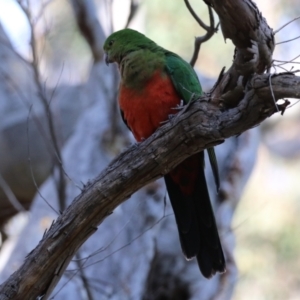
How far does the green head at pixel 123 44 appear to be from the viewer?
144 inches

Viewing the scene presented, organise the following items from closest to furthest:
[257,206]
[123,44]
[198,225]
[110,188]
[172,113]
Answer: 1. [110,188]
2. [172,113]
3. [198,225]
4. [123,44]
5. [257,206]

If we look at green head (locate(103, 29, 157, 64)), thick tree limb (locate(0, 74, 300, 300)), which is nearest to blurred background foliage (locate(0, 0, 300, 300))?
green head (locate(103, 29, 157, 64))

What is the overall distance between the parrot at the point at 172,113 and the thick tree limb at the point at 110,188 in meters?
0.66

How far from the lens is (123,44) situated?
3770 mm

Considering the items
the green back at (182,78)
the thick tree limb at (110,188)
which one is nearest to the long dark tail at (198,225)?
the green back at (182,78)

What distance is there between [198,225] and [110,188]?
3.17 feet

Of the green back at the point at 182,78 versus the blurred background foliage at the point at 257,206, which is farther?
the blurred background foliage at the point at 257,206

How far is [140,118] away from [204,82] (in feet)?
7.19

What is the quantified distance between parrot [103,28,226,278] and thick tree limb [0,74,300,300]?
658 mm

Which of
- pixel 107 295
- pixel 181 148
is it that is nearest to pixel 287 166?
pixel 107 295

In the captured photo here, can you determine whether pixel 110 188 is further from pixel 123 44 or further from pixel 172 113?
pixel 123 44

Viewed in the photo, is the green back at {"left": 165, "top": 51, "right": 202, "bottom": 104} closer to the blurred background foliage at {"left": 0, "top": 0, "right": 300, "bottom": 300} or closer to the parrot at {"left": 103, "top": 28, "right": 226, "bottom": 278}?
the parrot at {"left": 103, "top": 28, "right": 226, "bottom": 278}

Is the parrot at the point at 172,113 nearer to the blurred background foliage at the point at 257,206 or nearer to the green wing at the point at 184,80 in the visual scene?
the green wing at the point at 184,80

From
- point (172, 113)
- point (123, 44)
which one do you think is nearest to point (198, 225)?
point (172, 113)
